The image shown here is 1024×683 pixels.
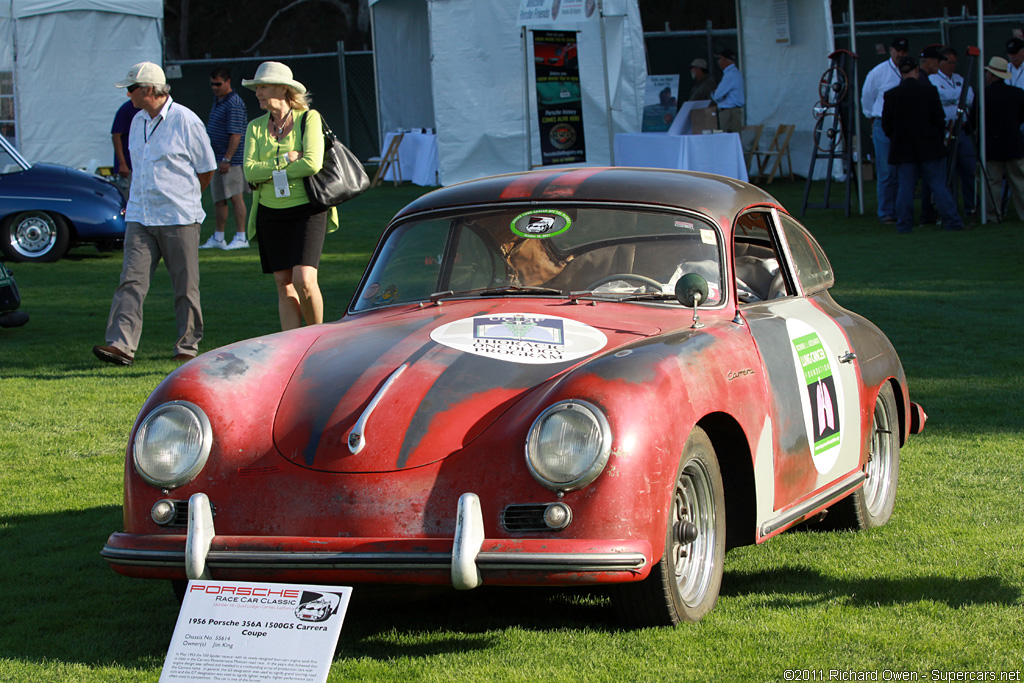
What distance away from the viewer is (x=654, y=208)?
4.84 m

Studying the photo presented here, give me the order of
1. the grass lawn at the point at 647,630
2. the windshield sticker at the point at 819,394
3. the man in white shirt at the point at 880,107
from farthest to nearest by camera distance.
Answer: the man in white shirt at the point at 880,107 → the windshield sticker at the point at 819,394 → the grass lawn at the point at 647,630

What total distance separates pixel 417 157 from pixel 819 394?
21.4 metres

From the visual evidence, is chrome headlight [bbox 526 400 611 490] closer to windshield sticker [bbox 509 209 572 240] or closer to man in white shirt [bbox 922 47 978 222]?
windshield sticker [bbox 509 209 572 240]

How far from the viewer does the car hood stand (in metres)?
3.71

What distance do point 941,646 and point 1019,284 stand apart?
30.6 feet

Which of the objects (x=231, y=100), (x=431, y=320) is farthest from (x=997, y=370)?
(x=231, y=100)

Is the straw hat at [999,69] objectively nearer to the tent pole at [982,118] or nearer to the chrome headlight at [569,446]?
the tent pole at [982,118]

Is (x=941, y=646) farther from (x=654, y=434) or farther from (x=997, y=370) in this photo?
(x=997, y=370)

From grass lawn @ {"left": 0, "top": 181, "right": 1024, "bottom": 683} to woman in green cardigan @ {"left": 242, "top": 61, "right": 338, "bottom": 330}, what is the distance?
1.19m

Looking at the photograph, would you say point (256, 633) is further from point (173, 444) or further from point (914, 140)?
point (914, 140)

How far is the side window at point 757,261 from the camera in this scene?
16.9 ft

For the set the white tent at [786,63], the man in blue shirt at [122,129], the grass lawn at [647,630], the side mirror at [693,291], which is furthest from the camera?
the white tent at [786,63]

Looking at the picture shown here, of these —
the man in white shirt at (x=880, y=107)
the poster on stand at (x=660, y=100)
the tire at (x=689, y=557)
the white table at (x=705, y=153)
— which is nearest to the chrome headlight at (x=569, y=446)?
the tire at (x=689, y=557)

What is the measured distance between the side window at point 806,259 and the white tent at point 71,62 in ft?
63.9
